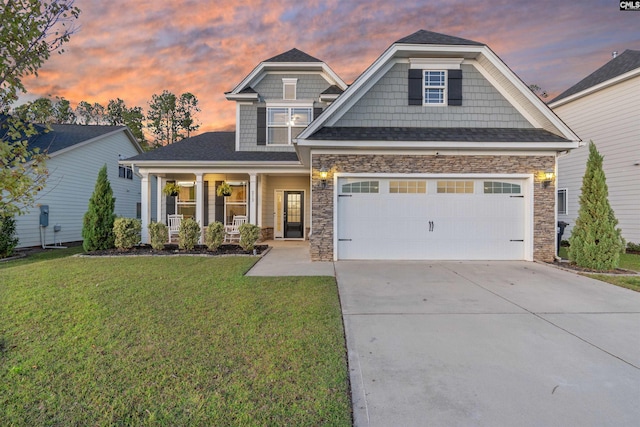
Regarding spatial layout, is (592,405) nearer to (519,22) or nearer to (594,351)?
(594,351)

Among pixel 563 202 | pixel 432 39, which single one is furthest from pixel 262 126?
pixel 563 202

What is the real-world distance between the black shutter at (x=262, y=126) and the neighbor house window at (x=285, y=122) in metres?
0.13

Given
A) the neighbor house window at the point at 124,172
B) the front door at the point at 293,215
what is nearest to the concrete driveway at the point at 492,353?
the front door at the point at 293,215

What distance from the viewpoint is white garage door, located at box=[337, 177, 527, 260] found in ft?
27.2

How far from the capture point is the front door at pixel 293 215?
13.5 meters

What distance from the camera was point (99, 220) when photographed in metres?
9.62

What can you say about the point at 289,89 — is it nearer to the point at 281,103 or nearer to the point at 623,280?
the point at 281,103

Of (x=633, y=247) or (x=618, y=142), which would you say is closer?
(x=633, y=247)

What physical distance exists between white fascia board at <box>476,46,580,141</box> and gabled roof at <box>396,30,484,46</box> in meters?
0.49

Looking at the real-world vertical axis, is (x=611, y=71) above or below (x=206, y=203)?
above

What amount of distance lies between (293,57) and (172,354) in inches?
474

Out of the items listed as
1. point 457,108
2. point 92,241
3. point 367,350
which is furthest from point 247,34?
point 367,350

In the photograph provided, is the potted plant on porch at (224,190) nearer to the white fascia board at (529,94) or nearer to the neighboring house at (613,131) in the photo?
the white fascia board at (529,94)

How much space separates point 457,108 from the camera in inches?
343
